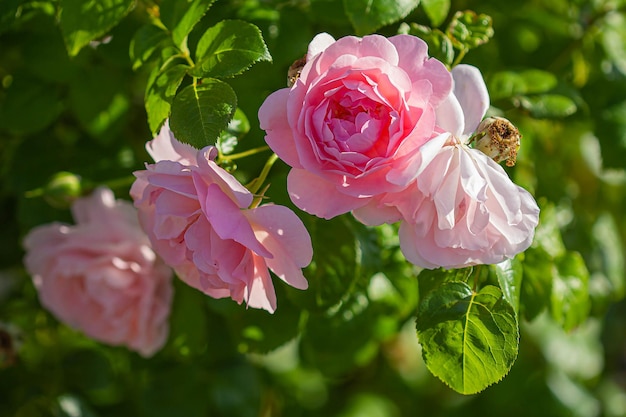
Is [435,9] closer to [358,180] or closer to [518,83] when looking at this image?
[518,83]

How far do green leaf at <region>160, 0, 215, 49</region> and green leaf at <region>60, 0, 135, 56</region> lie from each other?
0.15 ft

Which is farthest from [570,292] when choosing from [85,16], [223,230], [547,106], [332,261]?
[85,16]

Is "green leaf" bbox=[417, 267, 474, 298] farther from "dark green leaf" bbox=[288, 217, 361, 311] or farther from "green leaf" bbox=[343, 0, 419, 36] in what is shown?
"green leaf" bbox=[343, 0, 419, 36]

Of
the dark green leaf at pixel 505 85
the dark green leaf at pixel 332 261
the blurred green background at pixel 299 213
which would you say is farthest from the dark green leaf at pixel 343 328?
the dark green leaf at pixel 505 85

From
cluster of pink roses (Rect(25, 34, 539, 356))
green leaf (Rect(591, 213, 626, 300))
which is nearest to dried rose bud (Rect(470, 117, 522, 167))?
cluster of pink roses (Rect(25, 34, 539, 356))

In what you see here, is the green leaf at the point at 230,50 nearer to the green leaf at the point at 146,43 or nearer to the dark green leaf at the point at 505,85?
the green leaf at the point at 146,43

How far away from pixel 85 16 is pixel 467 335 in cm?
58

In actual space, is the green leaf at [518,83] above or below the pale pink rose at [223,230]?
below

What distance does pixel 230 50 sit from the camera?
0.85 meters

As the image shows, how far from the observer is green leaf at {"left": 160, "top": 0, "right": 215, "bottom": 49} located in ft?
2.92

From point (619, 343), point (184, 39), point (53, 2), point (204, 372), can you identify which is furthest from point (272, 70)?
point (619, 343)

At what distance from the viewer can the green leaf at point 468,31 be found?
951 millimetres

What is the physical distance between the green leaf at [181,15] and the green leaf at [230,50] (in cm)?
2

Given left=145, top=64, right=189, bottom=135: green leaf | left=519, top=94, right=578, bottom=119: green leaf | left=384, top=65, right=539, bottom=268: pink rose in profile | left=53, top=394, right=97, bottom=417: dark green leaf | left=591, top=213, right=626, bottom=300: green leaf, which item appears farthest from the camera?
left=591, top=213, right=626, bottom=300: green leaf
